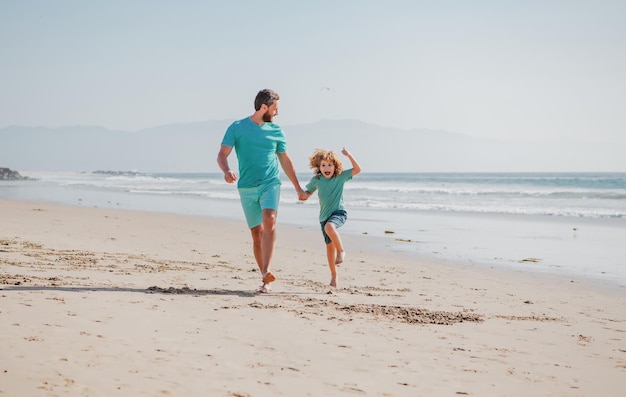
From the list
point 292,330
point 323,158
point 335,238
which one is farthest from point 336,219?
point 292,330

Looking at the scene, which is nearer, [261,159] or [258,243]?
[261,159]

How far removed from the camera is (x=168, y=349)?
3730 mm

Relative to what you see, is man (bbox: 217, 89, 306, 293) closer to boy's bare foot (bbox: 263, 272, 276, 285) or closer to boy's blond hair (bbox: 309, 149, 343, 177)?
boy's bare foot (bbox: 263, 272, 276, 285)

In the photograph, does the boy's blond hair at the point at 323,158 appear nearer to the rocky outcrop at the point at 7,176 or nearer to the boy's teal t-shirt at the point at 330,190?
the boy's teal t-shirt at the point at 330,190

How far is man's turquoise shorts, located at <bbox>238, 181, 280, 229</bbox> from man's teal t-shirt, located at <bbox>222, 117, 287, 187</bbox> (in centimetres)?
5

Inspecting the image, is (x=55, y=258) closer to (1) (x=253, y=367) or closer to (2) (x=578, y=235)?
(1) (x=253, y=367)

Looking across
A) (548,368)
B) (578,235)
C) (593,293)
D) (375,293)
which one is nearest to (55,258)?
(375,293)

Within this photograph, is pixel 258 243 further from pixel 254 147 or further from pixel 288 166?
pixel 254 147

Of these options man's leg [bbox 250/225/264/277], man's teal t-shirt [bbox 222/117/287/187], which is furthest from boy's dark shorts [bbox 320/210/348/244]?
man's teal t-shirt [bbox 222/117/287/187]

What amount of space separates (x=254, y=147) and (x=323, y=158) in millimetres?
944

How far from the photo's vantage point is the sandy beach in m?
3.31

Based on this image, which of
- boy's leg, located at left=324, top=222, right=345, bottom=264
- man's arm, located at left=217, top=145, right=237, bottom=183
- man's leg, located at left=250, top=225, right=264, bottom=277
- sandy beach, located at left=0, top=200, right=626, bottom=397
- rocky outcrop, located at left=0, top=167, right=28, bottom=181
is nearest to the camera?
sandy beach, located at left=0, top=200, right=626, bottom=397

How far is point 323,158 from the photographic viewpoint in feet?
22.2

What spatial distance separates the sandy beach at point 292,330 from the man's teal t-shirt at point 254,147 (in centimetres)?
112
